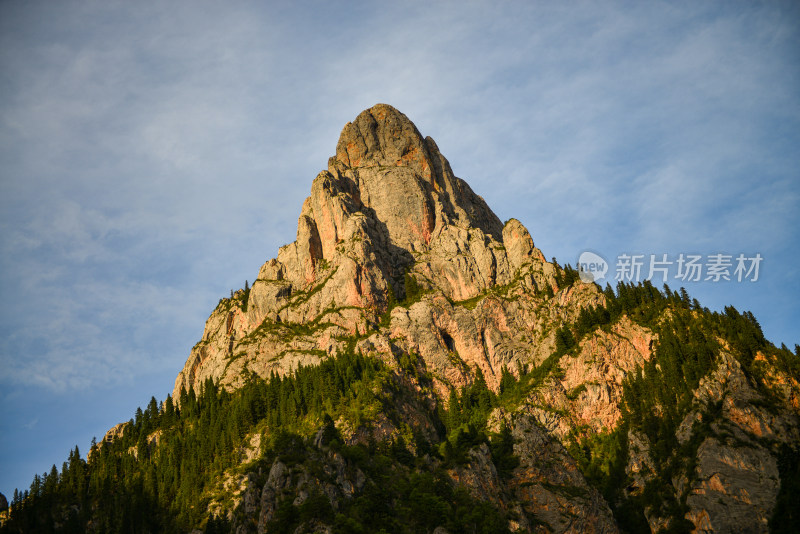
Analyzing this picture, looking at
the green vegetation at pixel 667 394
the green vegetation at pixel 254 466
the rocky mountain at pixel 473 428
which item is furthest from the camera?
the green vegetation at pixel 667 394

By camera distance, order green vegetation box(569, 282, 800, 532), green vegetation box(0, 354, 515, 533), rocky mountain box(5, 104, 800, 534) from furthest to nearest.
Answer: green vegetation box(569, 282, 800, 532), rocky mountain box(5, 104, 800, 534), green vegetation box(0, 354, 515, 533)

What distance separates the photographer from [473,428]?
503ft

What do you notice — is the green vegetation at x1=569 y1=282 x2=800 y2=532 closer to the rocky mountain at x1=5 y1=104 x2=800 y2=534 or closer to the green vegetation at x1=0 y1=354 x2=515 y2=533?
the rocky mountain at x1=5 y1=104 x2=800 y2=534

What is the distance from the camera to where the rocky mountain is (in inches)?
4914

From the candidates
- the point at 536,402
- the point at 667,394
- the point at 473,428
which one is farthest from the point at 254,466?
the point at 667,394

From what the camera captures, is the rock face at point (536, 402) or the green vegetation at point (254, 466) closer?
the green vegetation at point (254, 466)

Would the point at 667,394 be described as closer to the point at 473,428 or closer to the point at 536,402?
the point at 536,402

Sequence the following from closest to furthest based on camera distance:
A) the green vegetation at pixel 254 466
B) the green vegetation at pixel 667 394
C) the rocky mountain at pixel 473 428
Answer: the green vegetation at pixel 254 466
the rocky mountain at pixel 473 428
the green vegetation at pixel 667 394

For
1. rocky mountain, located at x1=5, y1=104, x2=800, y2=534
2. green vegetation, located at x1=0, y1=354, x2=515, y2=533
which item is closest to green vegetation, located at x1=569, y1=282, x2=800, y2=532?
rocky mountain, located at x1=5, y1=104, x2=800, y2=534

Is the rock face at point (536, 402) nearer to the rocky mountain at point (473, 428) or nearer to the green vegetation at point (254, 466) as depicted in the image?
the rocky mountain at point (473, 428)

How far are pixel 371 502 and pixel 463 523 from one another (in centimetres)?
1643

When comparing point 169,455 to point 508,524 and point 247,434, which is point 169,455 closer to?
point 247,434

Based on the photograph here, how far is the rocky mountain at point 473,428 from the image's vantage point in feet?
409

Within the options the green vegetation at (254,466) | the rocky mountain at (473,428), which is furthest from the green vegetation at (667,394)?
the green vegetation at (254,466)
